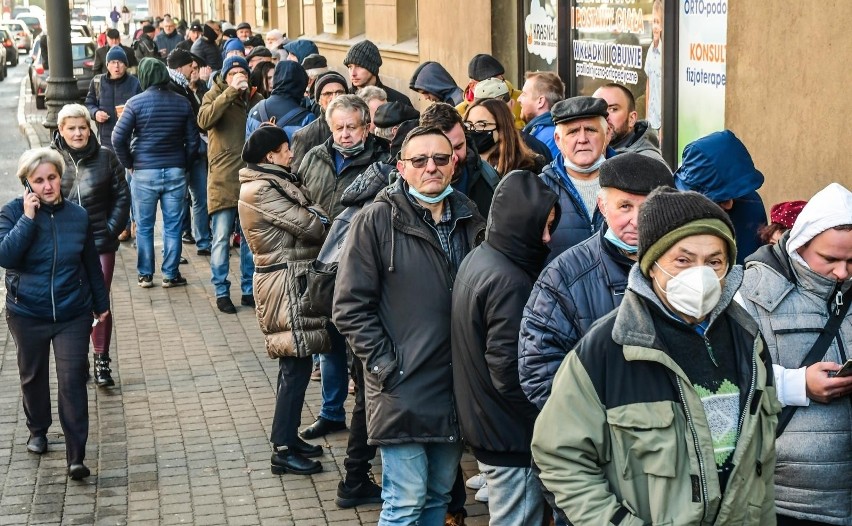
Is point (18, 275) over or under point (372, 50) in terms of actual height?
under

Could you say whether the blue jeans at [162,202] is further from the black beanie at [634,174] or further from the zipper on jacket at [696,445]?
the zipper on jacket at [696,445]

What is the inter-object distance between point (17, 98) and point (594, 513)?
1425 inches

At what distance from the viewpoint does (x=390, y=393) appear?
17.0ft

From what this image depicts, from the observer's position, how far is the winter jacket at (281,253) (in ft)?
21.7

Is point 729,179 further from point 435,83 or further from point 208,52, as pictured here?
point 208,52

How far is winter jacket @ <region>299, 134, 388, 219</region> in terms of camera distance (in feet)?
24.4

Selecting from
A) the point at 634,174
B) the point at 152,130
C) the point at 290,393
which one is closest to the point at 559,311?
the point at 634,174

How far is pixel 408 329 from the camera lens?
518 cm

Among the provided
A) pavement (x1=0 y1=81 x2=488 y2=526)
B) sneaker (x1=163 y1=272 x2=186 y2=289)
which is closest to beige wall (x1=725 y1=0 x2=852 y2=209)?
pavement (x1=0 y1=81 x2=488 y2=526)

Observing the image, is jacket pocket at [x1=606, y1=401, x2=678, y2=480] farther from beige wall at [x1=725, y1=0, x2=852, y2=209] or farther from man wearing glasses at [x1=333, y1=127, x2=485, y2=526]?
beige wall at [x1=725, y1=0, x2=852, y2=209]

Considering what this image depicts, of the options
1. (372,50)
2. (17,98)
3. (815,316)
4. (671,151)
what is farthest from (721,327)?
(17,98)

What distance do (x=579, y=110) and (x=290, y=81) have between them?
15.7ft

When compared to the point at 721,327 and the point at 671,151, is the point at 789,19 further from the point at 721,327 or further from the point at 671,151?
the point at 721,327

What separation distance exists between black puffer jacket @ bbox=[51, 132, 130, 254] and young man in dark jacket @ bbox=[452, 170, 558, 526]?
4.31 metres
